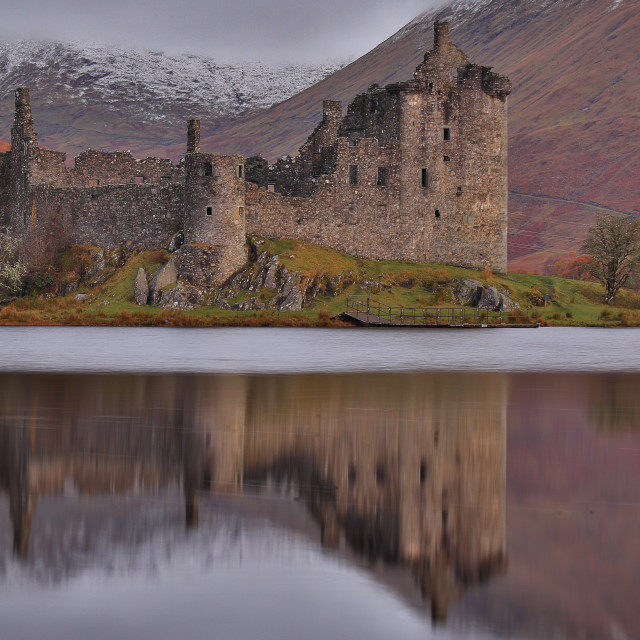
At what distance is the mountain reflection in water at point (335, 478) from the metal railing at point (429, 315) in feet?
99.5

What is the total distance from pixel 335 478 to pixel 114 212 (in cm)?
4674

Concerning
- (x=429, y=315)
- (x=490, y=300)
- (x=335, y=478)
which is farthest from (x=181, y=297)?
(x=335, y=478)

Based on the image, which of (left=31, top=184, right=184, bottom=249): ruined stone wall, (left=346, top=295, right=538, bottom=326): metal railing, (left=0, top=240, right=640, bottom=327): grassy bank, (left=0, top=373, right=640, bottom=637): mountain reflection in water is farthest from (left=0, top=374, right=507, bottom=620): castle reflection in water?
(left=31, top=184, right=184, bottom=249): ruined stone wall

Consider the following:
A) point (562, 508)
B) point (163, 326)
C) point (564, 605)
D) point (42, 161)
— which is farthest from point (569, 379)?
point (42, 161)

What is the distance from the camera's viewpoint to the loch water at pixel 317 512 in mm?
8625

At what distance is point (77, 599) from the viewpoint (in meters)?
8.90

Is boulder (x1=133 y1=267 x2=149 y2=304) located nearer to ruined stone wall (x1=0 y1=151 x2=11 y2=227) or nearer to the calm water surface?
the calm water surface

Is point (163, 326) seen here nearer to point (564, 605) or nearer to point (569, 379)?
point (569, 379)

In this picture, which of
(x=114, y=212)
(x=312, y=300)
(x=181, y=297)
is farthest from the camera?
(x=114, y=212)

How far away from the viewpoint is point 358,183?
59.9 metres

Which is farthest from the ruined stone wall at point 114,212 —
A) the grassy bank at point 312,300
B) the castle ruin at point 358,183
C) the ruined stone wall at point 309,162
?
the ruined stone wall at point 309,162

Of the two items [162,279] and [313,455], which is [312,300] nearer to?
[162,279]

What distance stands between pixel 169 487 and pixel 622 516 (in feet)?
16.3

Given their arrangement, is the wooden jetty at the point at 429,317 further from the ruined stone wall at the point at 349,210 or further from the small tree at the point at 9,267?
the small tree at the point at 9,267
